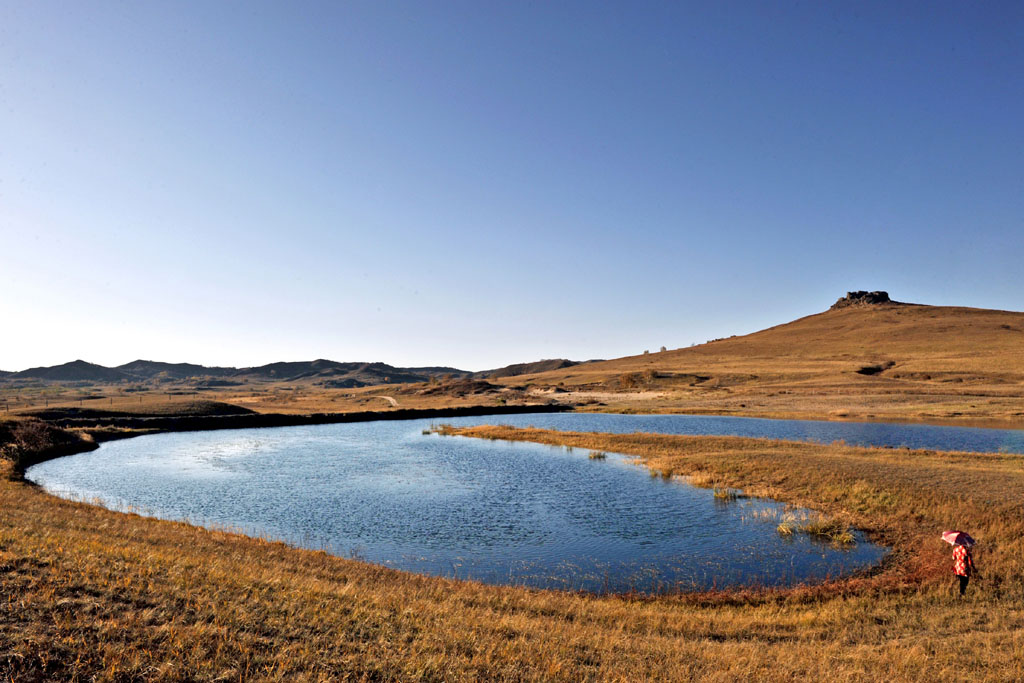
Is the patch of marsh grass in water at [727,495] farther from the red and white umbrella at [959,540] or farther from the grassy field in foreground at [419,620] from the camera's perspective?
the red and white umbrella at [959,540]

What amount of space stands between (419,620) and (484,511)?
Answer: 21.2 meters

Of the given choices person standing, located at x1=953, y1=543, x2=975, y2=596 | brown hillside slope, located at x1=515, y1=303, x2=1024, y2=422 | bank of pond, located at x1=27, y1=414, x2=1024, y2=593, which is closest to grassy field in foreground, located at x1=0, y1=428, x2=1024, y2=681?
person standing, located at x1=953, y1=543, x2=975, y2=596

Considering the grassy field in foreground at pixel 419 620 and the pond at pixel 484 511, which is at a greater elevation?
the grassy field in foreground at pixel 419 620

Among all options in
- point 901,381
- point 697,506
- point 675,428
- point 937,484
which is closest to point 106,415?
point 675,428

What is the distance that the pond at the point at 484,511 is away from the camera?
77.4ft

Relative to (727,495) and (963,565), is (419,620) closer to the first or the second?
(963,565)

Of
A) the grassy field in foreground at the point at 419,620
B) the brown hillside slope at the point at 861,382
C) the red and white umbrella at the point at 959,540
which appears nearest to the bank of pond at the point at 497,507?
the grassy field in foreground at the point at 419,620

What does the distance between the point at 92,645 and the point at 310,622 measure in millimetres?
4001

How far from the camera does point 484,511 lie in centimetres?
3409

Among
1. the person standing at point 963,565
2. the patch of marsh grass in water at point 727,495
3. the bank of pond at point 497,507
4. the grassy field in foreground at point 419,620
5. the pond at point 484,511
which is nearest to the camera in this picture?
the grassy field in foreground at point 419,620

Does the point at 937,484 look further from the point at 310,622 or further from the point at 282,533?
the point at 282,533

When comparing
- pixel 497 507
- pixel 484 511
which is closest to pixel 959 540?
pixel 484 511

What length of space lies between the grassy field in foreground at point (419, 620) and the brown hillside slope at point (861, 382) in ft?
243

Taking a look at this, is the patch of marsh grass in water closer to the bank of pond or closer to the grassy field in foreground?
the bank of pond
